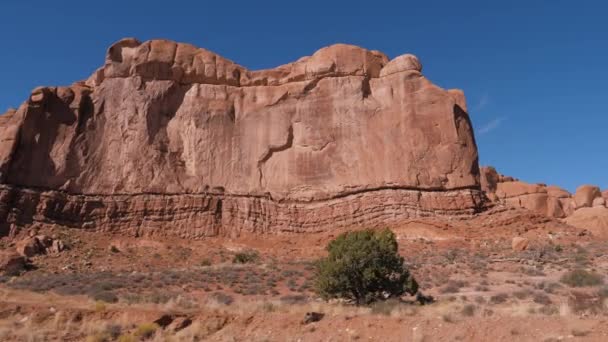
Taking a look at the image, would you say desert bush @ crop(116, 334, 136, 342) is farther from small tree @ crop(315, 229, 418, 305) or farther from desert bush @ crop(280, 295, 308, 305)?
small tree @ crop(315, 229, 418, 305)

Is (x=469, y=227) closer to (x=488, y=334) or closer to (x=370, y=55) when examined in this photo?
(x=370, y=55)

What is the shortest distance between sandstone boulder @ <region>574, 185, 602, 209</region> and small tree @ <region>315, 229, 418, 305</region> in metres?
54.7

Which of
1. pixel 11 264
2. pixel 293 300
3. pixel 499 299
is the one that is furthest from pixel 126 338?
pixel 11 264

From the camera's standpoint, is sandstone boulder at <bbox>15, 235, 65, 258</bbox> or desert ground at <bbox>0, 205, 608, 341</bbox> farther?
sandstone boulder at <bbox>15, 235, 65, 258</bbox>

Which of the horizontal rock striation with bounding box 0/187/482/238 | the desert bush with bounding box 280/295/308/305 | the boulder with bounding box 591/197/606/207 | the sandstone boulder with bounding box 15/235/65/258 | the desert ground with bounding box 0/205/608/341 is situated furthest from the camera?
the boulder with bounding box 591/197/606/207

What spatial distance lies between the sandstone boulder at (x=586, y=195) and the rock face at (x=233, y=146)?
29.2 meters

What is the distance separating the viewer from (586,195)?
63625 millimetres

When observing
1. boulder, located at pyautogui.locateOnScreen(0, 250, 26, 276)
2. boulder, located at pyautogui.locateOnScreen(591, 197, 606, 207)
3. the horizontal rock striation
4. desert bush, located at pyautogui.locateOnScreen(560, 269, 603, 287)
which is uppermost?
boulder, located at pyautogui.locateOnScreen(591, 197, 606, 207)

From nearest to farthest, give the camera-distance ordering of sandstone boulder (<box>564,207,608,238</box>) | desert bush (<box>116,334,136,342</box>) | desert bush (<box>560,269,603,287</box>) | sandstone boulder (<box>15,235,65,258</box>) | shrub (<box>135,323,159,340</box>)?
1. desert bush (<box>116,334,136,342</box>)
2. shrub (<box>135,323,159,340</box>)
3. desert bush (<box>560,269,603,287</box>)
4. sandstone boulder (<box>15,235,65,258</box>)
5. sandstone boulder (<box>564,207,608,238</box>)

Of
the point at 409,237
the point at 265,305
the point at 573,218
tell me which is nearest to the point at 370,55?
the point at 409,237

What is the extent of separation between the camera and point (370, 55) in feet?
150

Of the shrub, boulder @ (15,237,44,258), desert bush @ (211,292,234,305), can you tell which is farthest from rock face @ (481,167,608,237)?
the shrub

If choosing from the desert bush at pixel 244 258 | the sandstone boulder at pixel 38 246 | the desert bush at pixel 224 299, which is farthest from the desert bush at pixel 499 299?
the sandstone boulder at pixel 38 246

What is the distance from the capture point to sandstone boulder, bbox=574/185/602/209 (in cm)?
6316
